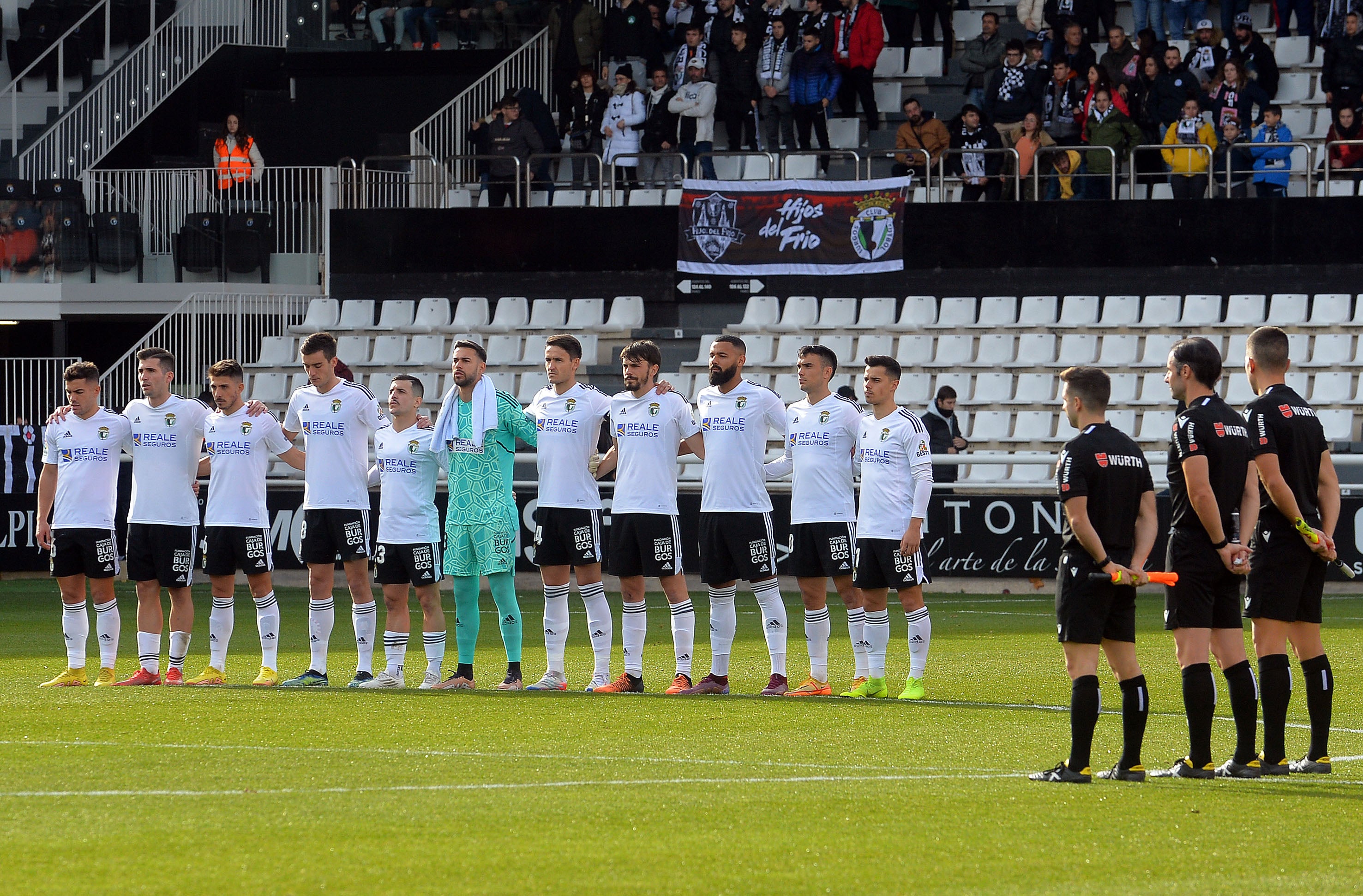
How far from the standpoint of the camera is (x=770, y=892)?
5836 mm

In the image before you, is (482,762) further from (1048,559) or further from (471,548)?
(1048,559)

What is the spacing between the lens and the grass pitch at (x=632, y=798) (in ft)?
20.0

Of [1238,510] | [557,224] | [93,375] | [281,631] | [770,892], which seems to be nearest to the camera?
[770,892]

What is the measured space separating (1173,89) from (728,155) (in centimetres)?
583

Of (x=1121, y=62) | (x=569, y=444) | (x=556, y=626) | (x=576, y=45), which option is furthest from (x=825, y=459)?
(x=576, y=45)

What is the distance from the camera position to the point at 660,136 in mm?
25953

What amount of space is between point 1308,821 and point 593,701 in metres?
4.73

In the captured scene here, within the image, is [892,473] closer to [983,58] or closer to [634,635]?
[634,635]

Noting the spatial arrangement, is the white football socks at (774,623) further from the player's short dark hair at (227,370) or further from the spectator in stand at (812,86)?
the spectator in stand at (812,86)

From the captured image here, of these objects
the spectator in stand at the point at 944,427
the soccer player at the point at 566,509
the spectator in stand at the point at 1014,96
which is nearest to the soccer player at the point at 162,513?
the soccer player at the point at 566,509

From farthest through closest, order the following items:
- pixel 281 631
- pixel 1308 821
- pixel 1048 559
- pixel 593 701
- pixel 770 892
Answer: pixel 1048 559
pixel 281 631
pixel 593 701
pixel 1308 821
pixel 770 892

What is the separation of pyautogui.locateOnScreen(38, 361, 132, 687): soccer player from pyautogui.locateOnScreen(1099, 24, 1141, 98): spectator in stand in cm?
1517

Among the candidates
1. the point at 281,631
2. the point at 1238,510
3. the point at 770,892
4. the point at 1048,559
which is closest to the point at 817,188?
the point at 1048,559

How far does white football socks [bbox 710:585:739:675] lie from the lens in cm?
1159
